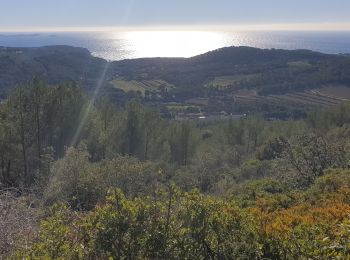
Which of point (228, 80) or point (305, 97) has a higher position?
point (228, 80)

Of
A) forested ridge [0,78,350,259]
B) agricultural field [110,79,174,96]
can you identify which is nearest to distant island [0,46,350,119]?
agricultural field [110,79,174,96]

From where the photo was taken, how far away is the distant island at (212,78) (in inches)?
3930

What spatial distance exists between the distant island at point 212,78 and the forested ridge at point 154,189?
43.3m

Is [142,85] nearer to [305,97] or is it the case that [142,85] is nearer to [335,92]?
[305,97]

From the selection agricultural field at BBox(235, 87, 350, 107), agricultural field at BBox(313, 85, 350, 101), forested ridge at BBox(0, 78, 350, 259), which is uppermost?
forested ridge at BBox(0, 78, 350, 259)

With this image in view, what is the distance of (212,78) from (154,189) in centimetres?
12377

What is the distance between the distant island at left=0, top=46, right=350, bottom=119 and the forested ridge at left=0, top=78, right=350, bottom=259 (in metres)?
43.3

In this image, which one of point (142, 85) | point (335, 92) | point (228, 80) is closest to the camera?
point (335, 92)

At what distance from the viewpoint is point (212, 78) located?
131 metres

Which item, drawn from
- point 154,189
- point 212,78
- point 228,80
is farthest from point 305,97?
point 154,189

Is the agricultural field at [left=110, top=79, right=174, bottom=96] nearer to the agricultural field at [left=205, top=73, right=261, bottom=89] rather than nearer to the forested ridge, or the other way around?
the agricultural field at [left=205, top=73, right=261, bottom=89]

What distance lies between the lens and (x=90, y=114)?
41.6m

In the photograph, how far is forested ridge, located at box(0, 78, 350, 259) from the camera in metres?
6.39

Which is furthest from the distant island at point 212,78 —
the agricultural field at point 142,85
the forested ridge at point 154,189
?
the forested ridge at point 154,189
